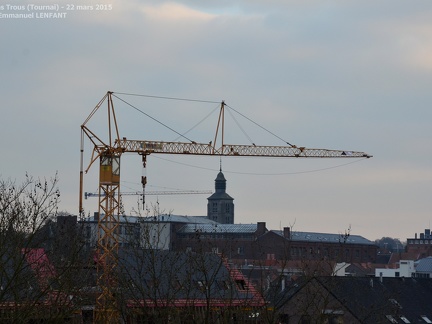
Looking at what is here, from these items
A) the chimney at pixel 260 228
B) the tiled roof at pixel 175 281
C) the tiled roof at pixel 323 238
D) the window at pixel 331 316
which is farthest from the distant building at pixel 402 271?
the tiled roof at pixel 175 281

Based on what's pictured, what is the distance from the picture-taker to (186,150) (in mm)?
95438

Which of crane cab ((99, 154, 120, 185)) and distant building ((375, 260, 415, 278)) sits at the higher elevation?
crane cab ((99, 154, 120, 185))

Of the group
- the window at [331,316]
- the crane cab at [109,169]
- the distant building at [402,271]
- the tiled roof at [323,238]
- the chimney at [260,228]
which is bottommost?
the window at [331,316]

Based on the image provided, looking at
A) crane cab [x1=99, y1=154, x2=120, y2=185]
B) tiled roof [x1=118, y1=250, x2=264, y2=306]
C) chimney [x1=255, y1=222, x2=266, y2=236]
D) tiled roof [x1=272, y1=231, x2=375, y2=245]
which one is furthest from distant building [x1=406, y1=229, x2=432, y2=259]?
tiled roof [x1=118, y1=250, x2=264, y2=306]

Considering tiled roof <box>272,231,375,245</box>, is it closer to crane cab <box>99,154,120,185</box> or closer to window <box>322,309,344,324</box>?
crane cab <box>99,154,120,185</box>

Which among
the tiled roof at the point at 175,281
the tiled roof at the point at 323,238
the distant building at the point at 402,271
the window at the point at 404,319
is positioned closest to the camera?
the tiled roof at the point at 175,281

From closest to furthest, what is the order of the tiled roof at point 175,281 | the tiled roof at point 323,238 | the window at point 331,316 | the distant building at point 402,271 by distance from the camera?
1. the tiled roof at point 175,281
2. the window at point 331,316
3. the distant building at point 402,271
4. the tiled roof at point 323,238

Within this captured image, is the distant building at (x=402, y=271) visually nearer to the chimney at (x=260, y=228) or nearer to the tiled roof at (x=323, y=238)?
the tiled roof at (x=323, y=238)

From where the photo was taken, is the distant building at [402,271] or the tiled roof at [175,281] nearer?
the tiled roof at [175,281]

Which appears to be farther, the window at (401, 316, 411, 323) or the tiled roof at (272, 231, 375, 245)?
the tiled roof at (272, 231, 375, 245)

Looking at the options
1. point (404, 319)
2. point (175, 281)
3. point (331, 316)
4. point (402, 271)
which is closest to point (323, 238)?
point (402, 271)

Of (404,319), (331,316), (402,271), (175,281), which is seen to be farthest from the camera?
(402,271)

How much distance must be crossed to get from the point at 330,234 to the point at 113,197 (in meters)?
112

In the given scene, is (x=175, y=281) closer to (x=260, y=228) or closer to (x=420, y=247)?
(x=260, y=228)
